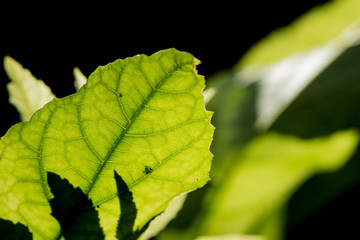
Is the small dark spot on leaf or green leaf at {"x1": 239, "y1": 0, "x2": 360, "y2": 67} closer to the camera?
the small dark spot on leaf

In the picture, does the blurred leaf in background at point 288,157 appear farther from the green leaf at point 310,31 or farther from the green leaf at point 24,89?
the green leaf at point 24,89

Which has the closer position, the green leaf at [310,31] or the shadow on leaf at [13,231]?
the shadow on leaf at [13,231]

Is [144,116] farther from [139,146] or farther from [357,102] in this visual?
[357,102]

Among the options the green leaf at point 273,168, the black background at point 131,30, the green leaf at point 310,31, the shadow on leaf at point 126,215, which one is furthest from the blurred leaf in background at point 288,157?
the black background at point 131,30

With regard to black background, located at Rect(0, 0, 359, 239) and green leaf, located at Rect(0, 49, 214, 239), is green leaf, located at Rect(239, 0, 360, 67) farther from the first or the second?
green leaf, located at Rect(0, 49, 214, 239)

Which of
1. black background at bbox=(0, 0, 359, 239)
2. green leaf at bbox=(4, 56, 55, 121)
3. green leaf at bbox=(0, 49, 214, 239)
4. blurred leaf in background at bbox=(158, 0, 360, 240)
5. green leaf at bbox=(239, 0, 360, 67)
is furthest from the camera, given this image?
black background at bbox=(0, 0, 359, 239)

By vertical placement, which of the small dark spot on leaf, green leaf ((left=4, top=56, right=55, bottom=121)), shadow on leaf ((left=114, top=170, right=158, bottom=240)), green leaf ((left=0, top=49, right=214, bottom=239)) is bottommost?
shadow on leaf ((left=114, top=170, right=158, bottom=240))

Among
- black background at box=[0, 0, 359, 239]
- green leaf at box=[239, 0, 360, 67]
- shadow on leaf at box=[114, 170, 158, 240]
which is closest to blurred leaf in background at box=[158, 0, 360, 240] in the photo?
green leaf at box=[239, 0, 360, 67]
